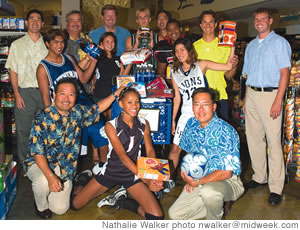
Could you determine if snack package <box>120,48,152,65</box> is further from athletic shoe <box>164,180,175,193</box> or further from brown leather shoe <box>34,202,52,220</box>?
brown leather shoe <box>34,202,52,220</box>

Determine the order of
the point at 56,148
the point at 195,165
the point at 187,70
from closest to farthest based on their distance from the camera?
the point at 195,165
the point at 56,148
the point at 187,70

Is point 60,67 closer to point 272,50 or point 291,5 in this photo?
point 272,50

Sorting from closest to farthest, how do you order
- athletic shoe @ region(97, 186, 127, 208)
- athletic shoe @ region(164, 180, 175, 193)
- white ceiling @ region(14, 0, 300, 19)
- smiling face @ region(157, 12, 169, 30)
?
1. athletic shoe @ region(97, 186, 127, 208)
2. athletic shoe @ region(164, 180, 175, 193)
3. smiling face @ region(157, 12, 169, 30)
4. white ceiling @ region(14, 0, 300, 19)

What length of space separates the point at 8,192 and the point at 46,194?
0.41 metres

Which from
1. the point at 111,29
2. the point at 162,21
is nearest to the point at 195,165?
the point at 162,21

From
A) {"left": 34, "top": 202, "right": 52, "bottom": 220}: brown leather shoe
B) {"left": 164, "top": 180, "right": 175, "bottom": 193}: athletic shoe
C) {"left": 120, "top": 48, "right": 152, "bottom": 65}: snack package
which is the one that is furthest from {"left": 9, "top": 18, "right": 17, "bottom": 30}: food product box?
{"left": 164, "top": 180, "right": 175, "bottom": 193}: athletic shoe

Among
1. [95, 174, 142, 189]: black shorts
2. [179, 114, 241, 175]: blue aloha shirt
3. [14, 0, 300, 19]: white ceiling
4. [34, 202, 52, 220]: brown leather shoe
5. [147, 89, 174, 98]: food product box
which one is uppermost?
[14, 0, 300, 19]: white ceiling

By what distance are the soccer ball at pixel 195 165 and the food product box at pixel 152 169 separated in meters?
0.21

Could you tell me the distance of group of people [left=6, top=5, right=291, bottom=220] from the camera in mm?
2595

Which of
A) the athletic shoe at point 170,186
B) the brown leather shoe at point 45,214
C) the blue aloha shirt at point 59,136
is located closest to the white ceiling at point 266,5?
the athletic shoe at point 170,186

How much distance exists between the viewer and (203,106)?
2.55 meters

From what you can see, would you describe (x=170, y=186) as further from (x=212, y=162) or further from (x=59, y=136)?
(x=59, y=136)

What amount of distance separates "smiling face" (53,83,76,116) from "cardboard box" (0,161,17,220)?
0.77 m

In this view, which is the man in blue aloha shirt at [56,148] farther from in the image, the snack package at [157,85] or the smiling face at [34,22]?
the smiling face at [34,22]
